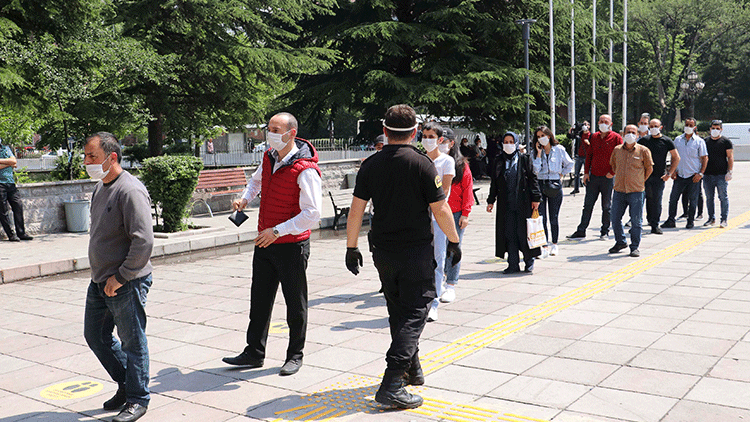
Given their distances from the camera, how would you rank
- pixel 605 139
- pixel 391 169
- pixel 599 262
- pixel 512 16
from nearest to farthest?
pixel 391 169, pixel 599 262, pixel 605 139, pixel 512 16

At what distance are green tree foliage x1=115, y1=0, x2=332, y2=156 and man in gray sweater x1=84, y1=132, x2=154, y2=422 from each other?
43.2 ft

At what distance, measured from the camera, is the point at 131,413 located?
13.9 ft

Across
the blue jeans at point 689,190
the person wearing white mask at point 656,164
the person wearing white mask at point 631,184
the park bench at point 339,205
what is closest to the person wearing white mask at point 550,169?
the person wearing white mask at point 631,184

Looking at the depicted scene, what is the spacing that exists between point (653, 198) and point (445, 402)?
9.02 metres

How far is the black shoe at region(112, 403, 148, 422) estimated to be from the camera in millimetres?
4203

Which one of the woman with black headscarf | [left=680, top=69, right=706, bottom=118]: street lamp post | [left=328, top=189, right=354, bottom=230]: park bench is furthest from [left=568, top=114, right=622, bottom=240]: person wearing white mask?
[left=680, top=69, right=706, bottom=118]: street lamp post

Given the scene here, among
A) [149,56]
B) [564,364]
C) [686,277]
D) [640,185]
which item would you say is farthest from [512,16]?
[564,364]

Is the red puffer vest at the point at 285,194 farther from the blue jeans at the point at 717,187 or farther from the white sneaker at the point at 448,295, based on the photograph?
the blue jeans at the point at 717,187

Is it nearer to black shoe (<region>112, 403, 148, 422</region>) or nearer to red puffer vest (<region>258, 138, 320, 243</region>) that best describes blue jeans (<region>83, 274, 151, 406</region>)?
black shoe (<region>112, 403, 148, 422</region>)

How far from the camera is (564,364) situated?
5.18 m

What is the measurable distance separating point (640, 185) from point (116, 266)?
780 cm

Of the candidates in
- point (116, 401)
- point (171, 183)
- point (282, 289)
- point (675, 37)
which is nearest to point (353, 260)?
point (282, 289)

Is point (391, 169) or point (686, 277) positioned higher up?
point (391, 169)

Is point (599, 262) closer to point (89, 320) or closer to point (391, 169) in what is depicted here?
point (391, 169)
